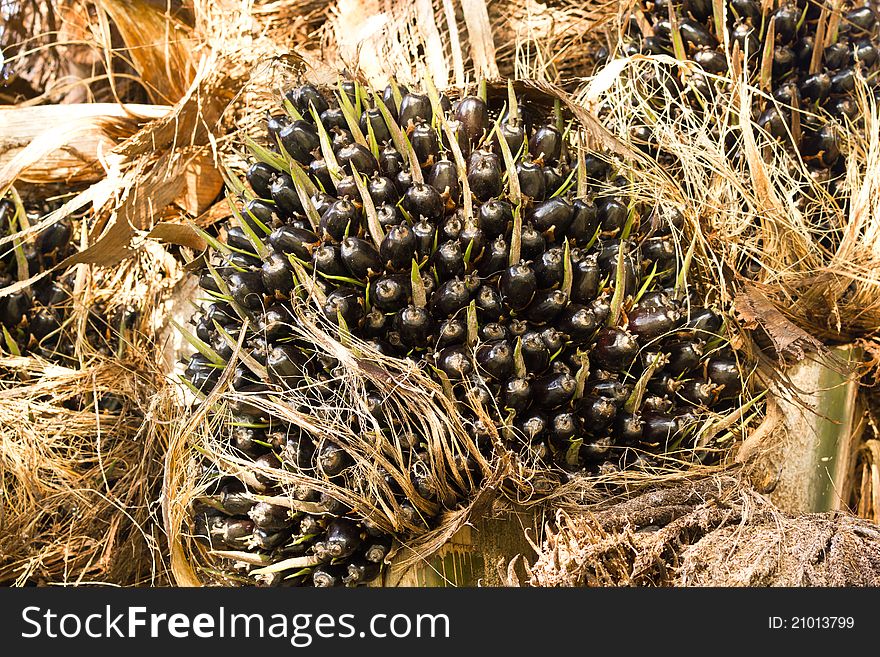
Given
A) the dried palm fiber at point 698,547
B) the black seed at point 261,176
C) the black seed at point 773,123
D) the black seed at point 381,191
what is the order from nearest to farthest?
the dried palm fiber at point 698,547 → the black seed at point 381,191 → the black seed at point 261,176 → the black seed at point 773,123

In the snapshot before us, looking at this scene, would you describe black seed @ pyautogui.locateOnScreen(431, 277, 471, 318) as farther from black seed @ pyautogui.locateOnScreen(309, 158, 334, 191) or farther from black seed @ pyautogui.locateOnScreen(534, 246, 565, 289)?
black seed @ pyautogui.locateOnScreen(309, 158, 334, 191)

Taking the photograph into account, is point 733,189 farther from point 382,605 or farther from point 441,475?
point 382,605

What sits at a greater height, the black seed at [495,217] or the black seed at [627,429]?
the black seed at [495,217]

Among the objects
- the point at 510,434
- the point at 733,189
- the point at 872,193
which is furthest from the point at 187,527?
the point at 872,193

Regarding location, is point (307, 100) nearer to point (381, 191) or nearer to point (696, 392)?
point (381, 191)

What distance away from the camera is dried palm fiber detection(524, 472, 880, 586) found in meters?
0.88

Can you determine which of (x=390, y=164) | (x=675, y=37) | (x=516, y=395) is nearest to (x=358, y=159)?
(x=390, y=164)

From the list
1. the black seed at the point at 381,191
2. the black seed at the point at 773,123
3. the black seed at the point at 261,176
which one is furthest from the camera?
the black seed at the point at 773,123

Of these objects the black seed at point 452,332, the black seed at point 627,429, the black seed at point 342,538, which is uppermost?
the black seed at point 452,332

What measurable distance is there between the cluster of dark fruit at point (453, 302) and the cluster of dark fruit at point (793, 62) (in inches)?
12.9

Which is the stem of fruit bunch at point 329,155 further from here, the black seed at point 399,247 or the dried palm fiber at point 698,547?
the dried palm fiber at point 698,547

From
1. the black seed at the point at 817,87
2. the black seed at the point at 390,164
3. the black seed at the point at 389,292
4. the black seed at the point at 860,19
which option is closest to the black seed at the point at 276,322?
the black seed at the point at 389,292

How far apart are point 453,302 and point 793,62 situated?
758 mm

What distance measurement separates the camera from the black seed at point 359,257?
937 millimetres
